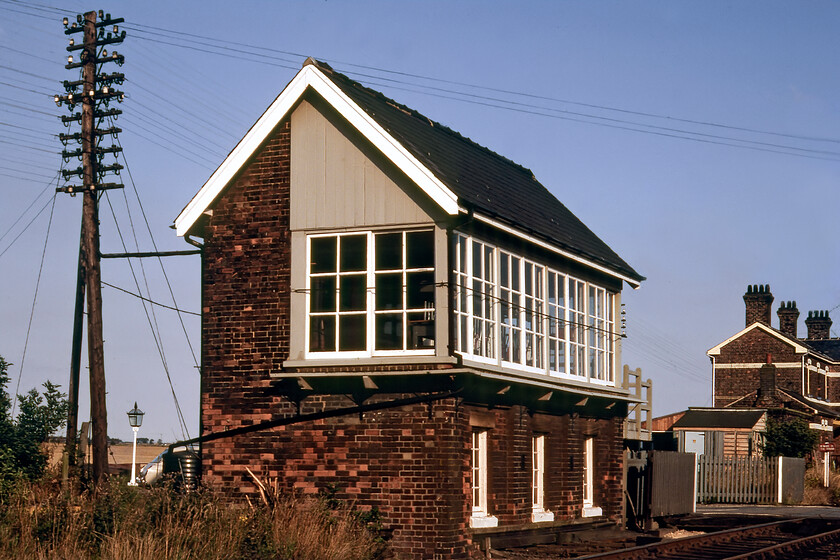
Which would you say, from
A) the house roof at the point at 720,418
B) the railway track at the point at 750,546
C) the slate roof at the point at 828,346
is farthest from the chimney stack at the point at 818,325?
the railway track at the point at 750,546

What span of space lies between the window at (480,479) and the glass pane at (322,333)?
2.73 m

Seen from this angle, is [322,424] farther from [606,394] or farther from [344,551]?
[606,394]

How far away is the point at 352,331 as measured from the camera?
60.2 feet

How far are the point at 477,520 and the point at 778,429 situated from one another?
31.9 m

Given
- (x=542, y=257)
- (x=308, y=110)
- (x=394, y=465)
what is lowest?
(x=394, y=465)

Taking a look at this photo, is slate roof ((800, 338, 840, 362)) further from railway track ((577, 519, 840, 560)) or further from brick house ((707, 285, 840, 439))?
railway track ((577, 519, 840, 560))

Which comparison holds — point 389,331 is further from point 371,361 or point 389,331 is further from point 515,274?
point 515,274

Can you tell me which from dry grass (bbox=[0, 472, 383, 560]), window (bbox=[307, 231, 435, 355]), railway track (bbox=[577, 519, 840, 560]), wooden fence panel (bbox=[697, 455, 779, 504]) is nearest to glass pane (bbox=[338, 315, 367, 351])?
window (bbox=[307, 231, 435, 355])

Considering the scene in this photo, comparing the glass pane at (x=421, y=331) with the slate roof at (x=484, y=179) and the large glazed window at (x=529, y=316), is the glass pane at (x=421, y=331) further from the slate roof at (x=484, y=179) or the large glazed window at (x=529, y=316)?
the slate roof at (x=484, y=179)

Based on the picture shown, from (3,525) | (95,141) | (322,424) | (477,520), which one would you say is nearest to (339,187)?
(322,424)

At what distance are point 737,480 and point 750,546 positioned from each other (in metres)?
19.4

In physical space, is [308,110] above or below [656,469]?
above

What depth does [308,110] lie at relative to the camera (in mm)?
18453

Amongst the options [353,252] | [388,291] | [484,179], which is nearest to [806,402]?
[484,179]
